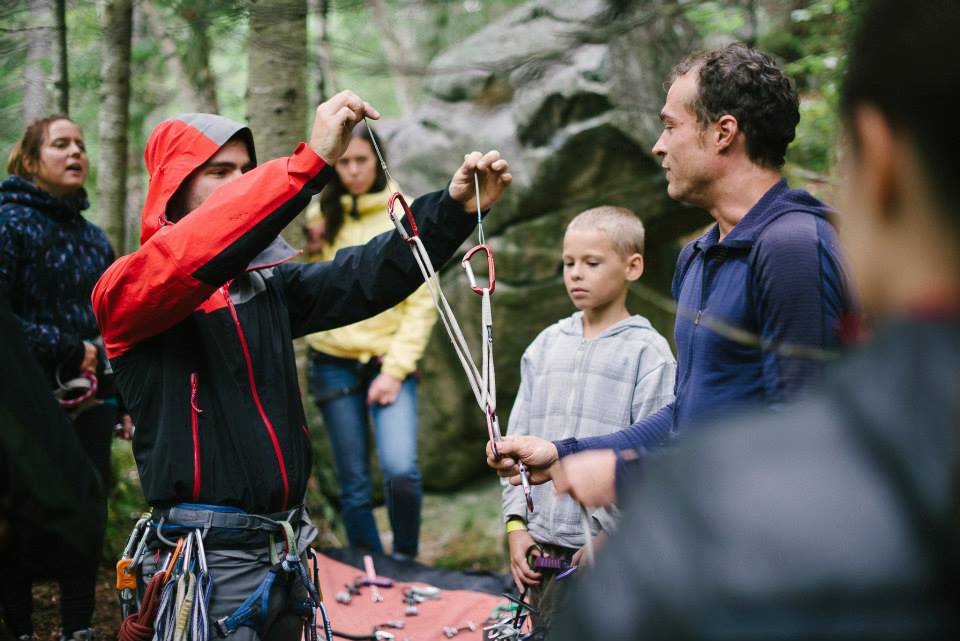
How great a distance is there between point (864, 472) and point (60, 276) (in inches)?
158

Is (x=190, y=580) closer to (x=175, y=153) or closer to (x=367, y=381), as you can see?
(x=175, y=153)

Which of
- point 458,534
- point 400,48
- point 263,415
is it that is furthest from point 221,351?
point 400,48

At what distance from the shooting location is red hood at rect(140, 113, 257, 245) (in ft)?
8.48

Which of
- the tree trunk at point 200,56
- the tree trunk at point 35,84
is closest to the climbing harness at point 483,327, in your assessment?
the tree trunk at point 200,56

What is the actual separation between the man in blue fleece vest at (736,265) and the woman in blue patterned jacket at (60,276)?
2494mm

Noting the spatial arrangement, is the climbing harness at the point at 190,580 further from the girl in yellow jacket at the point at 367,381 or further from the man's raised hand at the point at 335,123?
the girl in yellow jacket at the point at 367,381

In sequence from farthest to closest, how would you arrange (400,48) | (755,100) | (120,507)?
(400,48), (120,507), (755,100)

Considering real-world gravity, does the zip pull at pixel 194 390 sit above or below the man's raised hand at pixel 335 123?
below

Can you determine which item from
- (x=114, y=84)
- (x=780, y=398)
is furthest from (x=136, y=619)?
(x=114, y=84)

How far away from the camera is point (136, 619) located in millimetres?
2410

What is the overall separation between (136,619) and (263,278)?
1.04 meters

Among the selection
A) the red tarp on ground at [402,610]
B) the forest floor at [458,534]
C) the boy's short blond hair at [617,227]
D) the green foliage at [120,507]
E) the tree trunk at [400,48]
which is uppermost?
the tree trunk at [400,48]

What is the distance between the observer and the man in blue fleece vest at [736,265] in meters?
1.90

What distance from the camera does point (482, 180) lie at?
2.69 m
